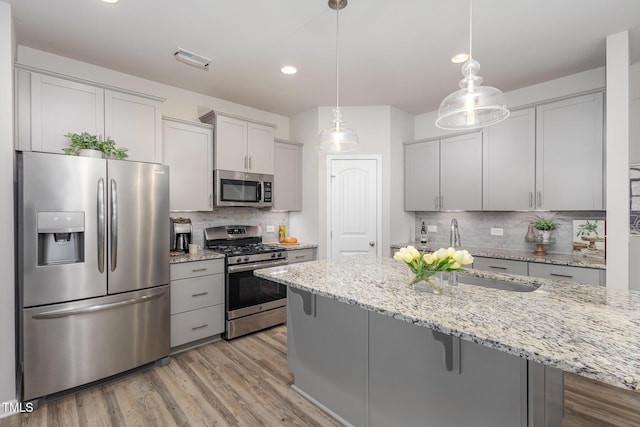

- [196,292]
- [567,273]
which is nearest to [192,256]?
[196,292]

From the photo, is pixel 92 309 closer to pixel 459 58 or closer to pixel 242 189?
pixel 242 189

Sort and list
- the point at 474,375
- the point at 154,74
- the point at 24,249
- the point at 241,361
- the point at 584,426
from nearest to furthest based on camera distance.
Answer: the point at 474,375
the point at 584,426
the point at 24,249
the point at 241,361
the point at 154,74

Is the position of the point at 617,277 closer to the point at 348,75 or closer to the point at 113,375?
the point at 348,75

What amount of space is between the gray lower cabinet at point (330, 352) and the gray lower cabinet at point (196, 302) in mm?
1197

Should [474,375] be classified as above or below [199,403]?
above

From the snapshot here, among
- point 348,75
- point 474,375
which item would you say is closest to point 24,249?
point 474,375

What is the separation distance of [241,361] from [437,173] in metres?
3.12

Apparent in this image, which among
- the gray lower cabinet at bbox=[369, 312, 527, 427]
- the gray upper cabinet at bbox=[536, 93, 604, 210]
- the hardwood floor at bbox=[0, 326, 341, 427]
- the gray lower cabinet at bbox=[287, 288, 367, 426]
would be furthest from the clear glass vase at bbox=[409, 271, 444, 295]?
the gray upper cabinet at bbox=[536, 93, 604, 210]

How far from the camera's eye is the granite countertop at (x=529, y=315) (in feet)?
3.02

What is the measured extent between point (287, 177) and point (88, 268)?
2.52m

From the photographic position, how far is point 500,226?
382 centimetres

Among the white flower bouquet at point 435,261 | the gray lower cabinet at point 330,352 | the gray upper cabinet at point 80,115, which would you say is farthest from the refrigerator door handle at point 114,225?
the white flower bouquet at point 435,261

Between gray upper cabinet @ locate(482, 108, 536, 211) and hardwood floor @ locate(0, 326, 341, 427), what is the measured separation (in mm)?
2842

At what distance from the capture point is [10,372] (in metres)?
2.13
